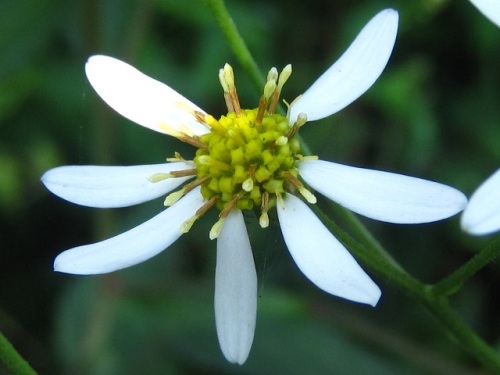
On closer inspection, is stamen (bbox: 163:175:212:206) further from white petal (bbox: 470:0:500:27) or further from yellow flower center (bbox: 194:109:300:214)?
white petal (bbox: 470:0:500:27)

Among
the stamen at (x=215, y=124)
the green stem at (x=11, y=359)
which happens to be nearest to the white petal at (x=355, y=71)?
the stamen at (x=215, y=124)

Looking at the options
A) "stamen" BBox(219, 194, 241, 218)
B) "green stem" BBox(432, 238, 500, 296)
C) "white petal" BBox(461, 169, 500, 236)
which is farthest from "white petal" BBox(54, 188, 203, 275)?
"white petal" BBox(461, 169, 500, 236)

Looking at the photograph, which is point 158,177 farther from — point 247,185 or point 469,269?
point 469,269

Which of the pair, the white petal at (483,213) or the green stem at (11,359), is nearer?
the white petal at (483,213)

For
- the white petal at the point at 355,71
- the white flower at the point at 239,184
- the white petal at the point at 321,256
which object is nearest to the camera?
the white petal at the point at 321,256

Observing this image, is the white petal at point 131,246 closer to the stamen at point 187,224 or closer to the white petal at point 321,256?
the stamen at point 187,224

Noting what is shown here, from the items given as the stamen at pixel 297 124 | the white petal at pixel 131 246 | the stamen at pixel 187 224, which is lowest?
the white petal at pixel 131 246

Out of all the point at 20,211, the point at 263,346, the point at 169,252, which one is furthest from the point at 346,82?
the point at 20,211
